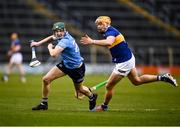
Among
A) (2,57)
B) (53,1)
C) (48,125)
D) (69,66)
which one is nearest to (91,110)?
(69,66)

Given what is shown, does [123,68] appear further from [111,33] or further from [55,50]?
[55,50]

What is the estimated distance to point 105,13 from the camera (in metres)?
46.2

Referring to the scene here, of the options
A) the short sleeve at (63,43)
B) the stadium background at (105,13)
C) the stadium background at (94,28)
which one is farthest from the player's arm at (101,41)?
the stadium background at (105,13)

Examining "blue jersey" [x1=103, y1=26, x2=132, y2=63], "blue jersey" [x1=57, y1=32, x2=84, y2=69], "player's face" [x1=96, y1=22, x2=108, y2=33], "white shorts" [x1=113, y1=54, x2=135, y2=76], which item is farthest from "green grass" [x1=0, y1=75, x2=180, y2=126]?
"player's face" [x1=96, y1=22, x2=108, y2=33]

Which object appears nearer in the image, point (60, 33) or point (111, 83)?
point (60, 33)

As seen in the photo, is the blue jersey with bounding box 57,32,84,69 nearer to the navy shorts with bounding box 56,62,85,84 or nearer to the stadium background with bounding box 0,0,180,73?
the navy shorts with bounding box 56,62,85,84

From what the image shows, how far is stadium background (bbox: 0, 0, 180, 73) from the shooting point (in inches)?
1718

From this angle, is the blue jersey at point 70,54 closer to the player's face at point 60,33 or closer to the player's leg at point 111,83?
the player's face at point 60,33

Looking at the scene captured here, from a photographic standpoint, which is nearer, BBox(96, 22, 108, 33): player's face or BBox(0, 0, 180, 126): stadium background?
BBox(96, 22, 108, 33): player's face

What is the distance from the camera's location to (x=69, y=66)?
1666 centimetres

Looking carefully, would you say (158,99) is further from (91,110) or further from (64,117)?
(64,117)

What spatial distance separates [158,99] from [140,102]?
164 cm

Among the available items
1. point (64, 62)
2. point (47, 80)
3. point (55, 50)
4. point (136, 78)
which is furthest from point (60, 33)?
point (136, 78)

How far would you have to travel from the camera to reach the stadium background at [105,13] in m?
43.6
